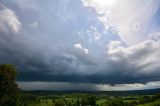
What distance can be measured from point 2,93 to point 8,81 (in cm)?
418

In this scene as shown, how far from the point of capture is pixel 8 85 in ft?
298

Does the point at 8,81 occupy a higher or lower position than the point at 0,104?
higher

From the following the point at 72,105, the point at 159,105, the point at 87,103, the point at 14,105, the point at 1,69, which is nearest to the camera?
the point at 1,69

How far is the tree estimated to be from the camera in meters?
89.4

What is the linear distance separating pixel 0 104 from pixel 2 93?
353 cm

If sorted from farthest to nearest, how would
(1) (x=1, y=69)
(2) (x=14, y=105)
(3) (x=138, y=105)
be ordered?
(3) (x=138, y=105) → (2) (x=14, y=105) → (1) (x=1, y=69)

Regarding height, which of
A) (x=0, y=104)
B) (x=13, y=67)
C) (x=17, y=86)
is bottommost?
(x=0, y=104)

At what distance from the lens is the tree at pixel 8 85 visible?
89.4 meters

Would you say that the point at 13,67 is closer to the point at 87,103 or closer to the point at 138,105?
the point at 138,105

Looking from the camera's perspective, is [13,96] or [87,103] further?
[87,103]

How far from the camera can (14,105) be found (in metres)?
96.4

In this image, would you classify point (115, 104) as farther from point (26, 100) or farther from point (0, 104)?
point (0, 104)

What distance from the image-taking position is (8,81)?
90375mm

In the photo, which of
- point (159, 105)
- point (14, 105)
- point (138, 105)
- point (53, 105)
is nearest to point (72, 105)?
point (53, 105)
